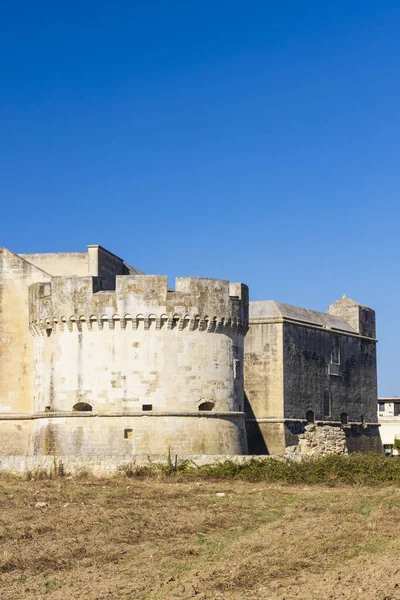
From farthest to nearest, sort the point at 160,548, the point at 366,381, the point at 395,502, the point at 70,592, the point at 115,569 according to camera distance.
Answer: the point at 366,381, the point at 395,502, the point at 160,548, the point at 115,569, the point at 70,592

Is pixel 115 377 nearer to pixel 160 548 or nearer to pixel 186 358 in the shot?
pixel 186 358

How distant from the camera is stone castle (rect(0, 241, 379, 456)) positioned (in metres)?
24.3

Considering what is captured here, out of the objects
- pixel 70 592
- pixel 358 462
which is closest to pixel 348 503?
pixel 358 462

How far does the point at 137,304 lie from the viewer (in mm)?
24516

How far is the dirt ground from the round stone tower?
14.1 feet

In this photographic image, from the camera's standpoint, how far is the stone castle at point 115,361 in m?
24.3

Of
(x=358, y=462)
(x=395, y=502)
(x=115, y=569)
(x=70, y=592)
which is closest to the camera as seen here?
(x=70, y=592)

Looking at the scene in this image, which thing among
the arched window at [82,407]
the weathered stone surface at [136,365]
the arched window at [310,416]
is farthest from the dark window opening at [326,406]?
the arched window at [82,407]

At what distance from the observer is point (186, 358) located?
2473 centimetres

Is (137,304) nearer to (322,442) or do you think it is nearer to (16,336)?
(16,336)

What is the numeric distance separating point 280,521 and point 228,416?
1009 centimetres

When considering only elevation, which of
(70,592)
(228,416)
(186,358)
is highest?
(186,358)

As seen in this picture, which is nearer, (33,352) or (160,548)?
(160,548)

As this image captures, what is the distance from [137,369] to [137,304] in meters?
1.74
